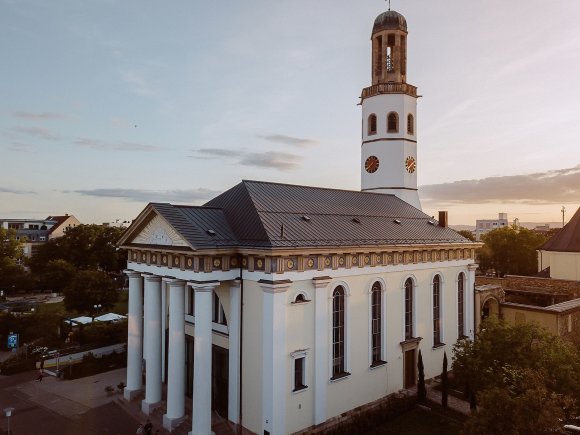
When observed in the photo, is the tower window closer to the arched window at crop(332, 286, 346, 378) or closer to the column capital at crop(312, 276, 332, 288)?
the arched window at crop(332, 286, 346, 378)

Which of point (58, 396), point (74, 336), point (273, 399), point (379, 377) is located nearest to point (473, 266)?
point (379, 377)

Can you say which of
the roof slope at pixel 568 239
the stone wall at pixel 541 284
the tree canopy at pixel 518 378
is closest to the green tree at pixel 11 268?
the stone wall at pixel 541 284

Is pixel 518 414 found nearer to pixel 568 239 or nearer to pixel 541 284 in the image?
pixel 541 284

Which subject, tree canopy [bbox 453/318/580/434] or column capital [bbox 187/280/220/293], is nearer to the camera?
tree canopy [bbox 453/318/580/434]

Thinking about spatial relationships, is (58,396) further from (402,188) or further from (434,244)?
(402,188)

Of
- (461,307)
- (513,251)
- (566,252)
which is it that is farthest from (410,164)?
(513,251)

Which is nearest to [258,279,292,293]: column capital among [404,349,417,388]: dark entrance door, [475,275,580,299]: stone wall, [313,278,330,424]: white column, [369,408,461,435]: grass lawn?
[313,278,330,424]: white column
